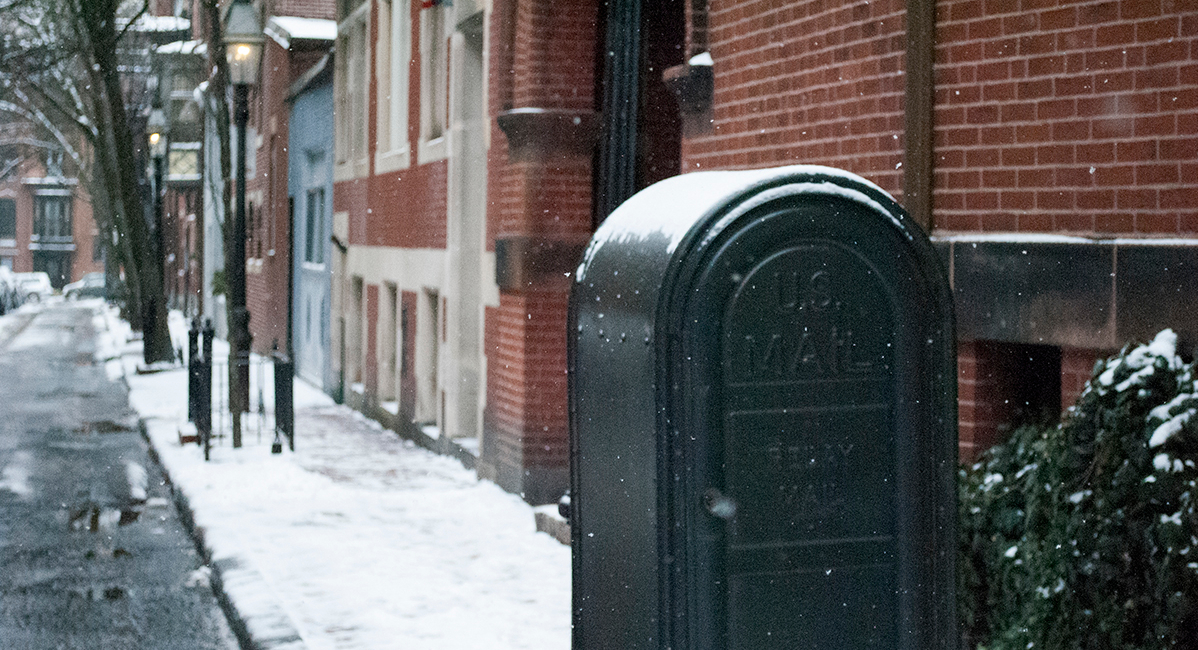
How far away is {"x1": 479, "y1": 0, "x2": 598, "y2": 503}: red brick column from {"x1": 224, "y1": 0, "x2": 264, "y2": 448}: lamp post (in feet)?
14.0

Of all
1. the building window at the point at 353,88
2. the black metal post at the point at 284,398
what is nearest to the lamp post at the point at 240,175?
the black metal post at the point at 284,398

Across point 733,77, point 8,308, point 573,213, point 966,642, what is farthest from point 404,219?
point 8,308

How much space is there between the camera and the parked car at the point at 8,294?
63.1 metres

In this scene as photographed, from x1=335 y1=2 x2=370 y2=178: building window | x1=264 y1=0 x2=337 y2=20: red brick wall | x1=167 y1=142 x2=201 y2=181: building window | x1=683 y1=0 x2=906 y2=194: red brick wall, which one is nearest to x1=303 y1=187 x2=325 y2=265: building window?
x1=335 y1=2 x2=370 y2=178: building window

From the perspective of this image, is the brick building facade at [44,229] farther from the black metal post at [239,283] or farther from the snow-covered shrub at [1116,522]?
the snow-covered shrub at [1116,522]

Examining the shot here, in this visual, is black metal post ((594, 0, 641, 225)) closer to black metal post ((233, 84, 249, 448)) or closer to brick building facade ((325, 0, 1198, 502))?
brick building facade ((325, 0, 1198, 502))

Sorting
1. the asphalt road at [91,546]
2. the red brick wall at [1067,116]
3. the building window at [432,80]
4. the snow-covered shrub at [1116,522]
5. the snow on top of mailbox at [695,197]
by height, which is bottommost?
the asphalt road at [91,546]

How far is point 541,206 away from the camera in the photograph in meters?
12.3

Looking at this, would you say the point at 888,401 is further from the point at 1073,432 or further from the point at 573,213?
the point at 573,213

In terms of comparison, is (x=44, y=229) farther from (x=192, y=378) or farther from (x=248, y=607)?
(x=248, y=607)

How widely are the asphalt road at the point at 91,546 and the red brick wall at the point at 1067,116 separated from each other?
452 centimetres

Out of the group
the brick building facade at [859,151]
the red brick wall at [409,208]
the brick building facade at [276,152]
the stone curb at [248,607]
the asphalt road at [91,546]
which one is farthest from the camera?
the brick building facade at [276,152]

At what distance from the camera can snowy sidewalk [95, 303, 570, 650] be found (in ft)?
25.4

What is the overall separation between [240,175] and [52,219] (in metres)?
88.2
